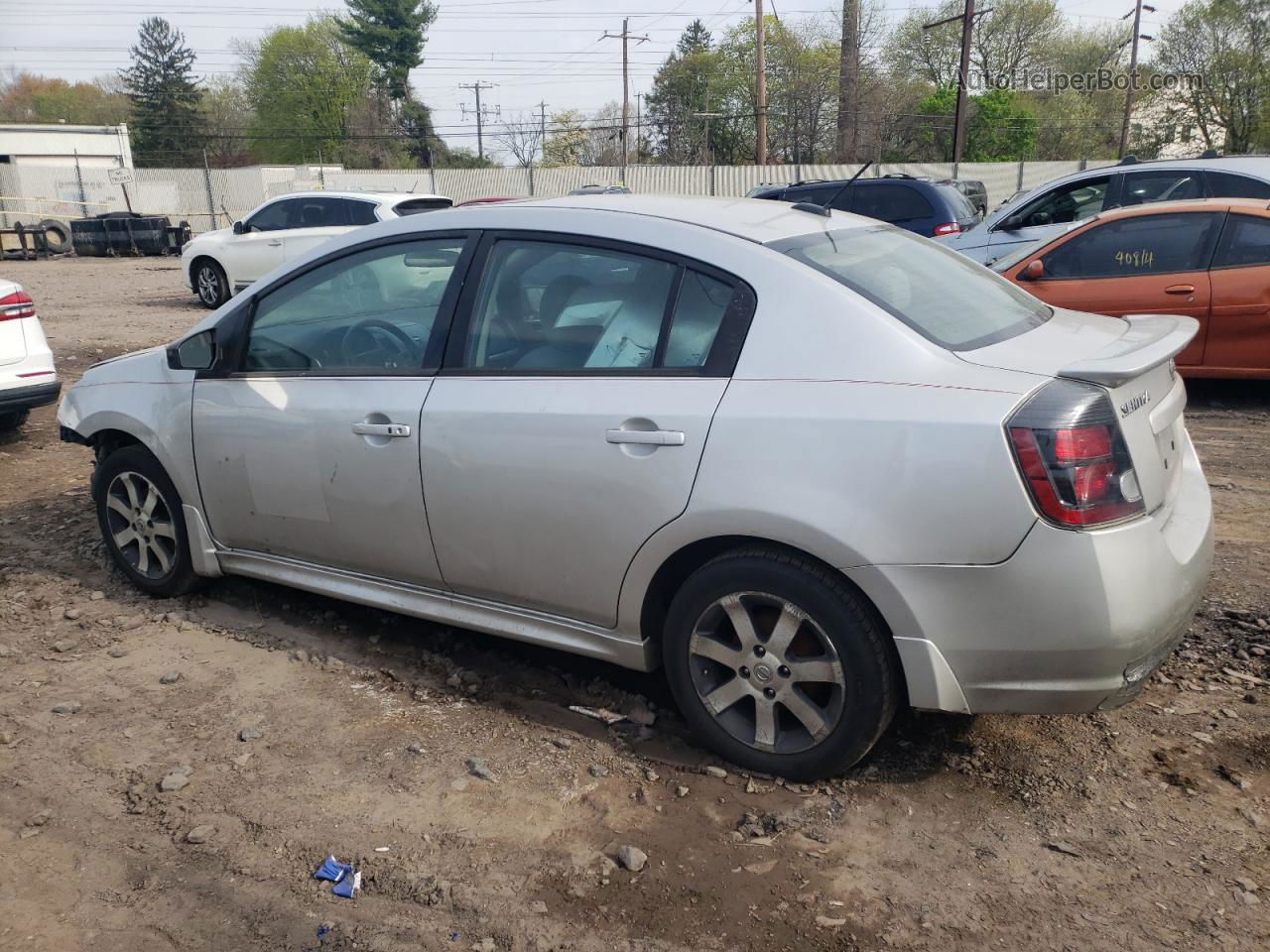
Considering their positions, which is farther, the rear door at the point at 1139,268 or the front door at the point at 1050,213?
the front door at the point at 1050,213

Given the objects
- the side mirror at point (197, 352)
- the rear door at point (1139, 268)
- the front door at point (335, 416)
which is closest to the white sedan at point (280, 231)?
the rear door at point (1139, 268)

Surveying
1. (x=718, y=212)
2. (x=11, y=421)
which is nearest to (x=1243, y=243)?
(x=718, y=212)

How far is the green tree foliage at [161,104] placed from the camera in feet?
250

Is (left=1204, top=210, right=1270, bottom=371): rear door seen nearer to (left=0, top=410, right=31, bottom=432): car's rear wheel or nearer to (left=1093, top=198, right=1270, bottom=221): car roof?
(left=1093, top=198, right=1270, bottom=221): car roof

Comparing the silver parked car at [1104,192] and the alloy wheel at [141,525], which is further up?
the silver parked car at [1104,192]

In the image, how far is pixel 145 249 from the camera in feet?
94.5

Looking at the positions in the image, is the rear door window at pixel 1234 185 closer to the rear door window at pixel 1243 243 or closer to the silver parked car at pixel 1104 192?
the silver parked car at pixel 1104 192

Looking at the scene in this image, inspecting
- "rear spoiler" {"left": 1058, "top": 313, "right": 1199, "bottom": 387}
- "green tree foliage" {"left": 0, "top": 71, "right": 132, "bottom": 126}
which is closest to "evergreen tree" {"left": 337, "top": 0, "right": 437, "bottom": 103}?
"green tree foliage" {"left": 0, "top": 71, "right": 132, "bottom": 126}

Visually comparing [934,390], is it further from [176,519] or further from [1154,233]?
[1154,233]

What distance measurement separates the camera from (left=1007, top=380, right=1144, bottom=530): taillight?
266cm

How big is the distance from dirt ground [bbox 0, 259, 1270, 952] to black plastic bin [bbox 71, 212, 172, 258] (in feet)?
89.1

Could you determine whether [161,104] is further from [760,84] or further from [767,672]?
[767,672]

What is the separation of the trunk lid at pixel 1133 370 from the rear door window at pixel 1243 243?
473cm

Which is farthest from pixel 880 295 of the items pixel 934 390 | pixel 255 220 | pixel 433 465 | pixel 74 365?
pixel 255 220
